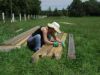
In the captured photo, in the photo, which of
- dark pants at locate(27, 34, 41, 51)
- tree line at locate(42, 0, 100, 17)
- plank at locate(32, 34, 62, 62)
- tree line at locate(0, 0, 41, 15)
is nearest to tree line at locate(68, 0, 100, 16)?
tree line at locate(42, 0, 100, 17)

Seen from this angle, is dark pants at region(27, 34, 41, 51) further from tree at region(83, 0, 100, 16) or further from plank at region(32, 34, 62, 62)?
tree at region(83, 0, 100, 16)

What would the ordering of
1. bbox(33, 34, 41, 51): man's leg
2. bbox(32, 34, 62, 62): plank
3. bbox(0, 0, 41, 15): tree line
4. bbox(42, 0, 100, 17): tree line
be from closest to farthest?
bbox(32, 34, 62, 62): plank < bbox(33, 34, 41, 51): man's leg < bbox(0, 0, 41, 15): tree line < bbox(42, 0, 100, 17): tree line

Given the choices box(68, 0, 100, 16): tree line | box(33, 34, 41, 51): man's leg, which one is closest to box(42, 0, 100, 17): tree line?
box(68, 0, 100, 16): tree line

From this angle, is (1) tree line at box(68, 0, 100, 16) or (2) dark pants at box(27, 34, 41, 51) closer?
(2) dark pants at box(27, 34, 41, 51)

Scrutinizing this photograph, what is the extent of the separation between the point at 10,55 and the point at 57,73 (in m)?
2.73

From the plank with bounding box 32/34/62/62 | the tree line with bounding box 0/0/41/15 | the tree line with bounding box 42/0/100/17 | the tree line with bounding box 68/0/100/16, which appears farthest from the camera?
the tree line with bounding box 42/0/100/17

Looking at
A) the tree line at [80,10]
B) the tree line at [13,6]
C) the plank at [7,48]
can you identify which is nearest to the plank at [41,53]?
the plank at [7,48]

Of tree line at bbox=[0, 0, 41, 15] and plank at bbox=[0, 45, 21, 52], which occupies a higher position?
plank at bbox=[0, 45, 21, 52]

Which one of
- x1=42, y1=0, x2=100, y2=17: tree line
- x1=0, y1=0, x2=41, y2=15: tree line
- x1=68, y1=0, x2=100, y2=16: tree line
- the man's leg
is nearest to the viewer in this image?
the man's leg

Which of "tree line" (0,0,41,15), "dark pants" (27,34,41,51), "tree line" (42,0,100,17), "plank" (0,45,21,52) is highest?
"dark pants" (27,34,41,51)

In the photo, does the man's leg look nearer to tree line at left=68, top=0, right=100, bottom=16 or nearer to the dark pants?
the dark pants

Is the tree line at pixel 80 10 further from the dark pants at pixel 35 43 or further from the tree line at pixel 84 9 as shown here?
the dark pants at pixel 35 43

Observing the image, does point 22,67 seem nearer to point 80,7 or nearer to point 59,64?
point 59,64

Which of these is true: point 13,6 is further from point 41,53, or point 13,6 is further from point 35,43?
point 41,53
